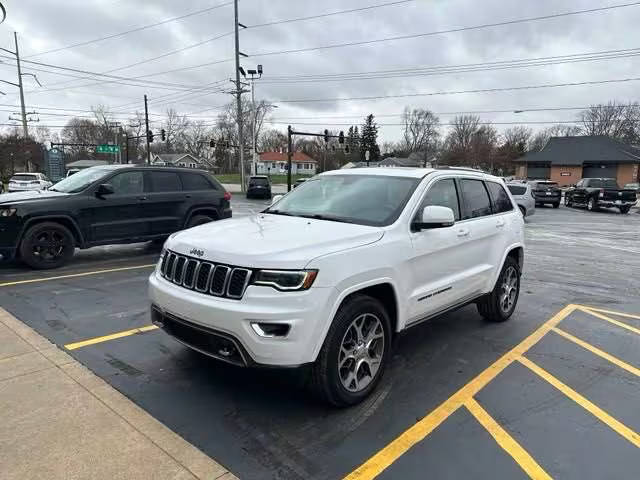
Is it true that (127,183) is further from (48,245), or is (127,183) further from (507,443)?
(507,443)

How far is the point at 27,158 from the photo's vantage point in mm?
53562

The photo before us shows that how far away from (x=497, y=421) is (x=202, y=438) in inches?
80.5

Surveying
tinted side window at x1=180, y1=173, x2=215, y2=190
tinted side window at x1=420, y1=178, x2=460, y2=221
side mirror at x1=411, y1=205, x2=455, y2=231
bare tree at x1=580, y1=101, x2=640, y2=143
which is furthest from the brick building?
side mirror at x1=411, y1=205, x2=455, y2=231

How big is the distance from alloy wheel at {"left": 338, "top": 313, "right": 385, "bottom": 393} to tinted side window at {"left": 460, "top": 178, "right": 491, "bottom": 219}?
185 centimetres

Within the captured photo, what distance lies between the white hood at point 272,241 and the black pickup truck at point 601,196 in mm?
28297

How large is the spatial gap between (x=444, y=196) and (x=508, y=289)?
1.79m

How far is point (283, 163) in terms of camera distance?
11781 centimetres

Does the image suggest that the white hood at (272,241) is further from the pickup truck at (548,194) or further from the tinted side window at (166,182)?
the pickup truck at (548,194)

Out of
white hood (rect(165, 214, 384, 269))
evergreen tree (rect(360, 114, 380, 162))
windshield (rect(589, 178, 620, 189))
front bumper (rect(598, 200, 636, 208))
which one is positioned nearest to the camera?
white hood (rect(165, 214, 384, 269))

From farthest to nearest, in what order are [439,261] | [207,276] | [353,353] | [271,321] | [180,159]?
1. [180,159]
2. [439,261]
3. [353,353]
4. [207,276]
5. [271,321]

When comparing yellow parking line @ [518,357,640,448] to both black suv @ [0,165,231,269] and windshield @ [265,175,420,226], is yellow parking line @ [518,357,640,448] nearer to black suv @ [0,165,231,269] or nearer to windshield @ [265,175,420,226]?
windshield @ [265,175,420,226]

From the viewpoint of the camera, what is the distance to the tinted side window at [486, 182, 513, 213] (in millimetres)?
5590

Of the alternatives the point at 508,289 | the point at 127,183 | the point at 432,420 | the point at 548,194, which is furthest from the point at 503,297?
the point at 548,194

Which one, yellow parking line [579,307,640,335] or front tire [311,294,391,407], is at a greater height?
front tire [311,294,391,407]
